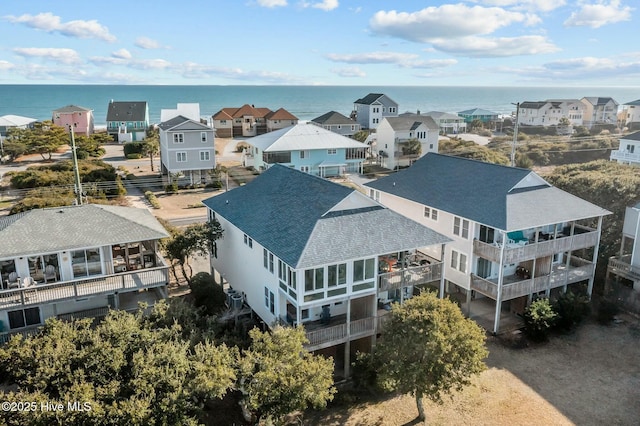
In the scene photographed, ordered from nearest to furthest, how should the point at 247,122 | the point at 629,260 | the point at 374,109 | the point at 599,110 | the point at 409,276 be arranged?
the point at 409,276 < the point at 629,260 < the point at 247,122 < the point at 374,109 < the point at 599,110

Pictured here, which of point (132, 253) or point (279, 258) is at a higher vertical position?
point (279, 258)

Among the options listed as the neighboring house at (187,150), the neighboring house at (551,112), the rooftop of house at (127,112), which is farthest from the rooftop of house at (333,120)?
the neighboring house at (551,112)

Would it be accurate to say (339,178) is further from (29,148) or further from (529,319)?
(29,148)

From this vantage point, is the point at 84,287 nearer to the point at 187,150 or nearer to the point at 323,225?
the point at 323,225

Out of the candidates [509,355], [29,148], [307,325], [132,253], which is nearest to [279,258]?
[307,325]

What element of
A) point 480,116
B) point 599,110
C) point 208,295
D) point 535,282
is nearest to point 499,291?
point 535,282

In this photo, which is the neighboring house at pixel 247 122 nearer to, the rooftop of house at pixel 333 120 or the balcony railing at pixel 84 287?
the rooftop of house at pixel 333 120
